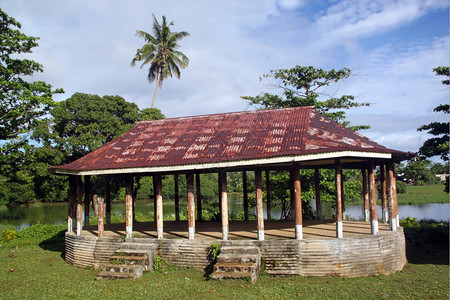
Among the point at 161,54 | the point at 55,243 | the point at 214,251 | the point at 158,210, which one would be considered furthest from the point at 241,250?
the point at 161,54

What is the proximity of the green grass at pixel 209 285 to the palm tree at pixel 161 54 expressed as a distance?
821 inches

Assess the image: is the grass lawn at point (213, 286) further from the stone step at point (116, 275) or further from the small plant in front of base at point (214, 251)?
the small plant in front of base at point (214, 251)

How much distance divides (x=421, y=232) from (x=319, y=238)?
6.72 metres

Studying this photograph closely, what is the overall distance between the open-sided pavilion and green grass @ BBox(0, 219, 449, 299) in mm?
765

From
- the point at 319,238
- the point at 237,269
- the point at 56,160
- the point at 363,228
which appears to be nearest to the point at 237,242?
the point at 237,269

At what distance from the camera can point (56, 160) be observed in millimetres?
24266

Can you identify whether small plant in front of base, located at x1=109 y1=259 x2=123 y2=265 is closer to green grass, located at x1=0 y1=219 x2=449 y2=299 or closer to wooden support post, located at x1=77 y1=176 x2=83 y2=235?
green grass, located at x1=0 y1=219 x2=449 y2=299

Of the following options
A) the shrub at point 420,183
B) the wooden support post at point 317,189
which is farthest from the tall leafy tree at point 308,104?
the shrub at point 420,183

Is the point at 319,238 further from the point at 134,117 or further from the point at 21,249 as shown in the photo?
the point at 134,117

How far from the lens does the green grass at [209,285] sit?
308 inches

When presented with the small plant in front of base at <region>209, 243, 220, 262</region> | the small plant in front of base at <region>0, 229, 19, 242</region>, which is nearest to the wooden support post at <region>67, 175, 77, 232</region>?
the small plant in front of base at <region>209, 243, 220, 262</region>

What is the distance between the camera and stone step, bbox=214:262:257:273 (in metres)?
8.79

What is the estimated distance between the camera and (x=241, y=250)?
9.53m

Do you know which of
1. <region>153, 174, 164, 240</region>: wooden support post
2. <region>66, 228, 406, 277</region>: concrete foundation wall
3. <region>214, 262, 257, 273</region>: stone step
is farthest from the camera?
<region>153, 174, 164, 240</region>: wooden support post
